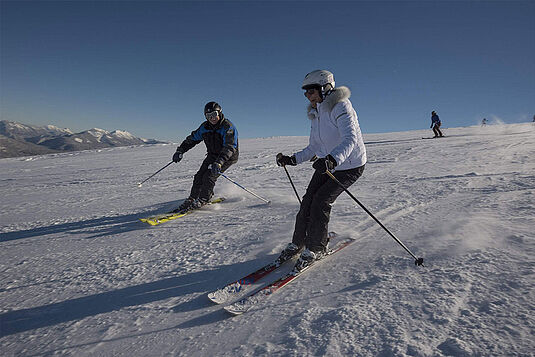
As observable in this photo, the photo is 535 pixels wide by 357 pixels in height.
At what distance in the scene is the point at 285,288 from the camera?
2635mm

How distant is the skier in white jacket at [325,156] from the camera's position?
9.82ft

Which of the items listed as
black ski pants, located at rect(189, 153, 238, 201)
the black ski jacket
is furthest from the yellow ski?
the black ski jacket

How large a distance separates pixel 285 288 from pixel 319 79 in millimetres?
2424

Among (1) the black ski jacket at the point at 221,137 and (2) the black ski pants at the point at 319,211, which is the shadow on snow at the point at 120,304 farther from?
(1) the black ski jacket at the point at 221,137

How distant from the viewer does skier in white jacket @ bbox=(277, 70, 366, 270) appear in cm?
299

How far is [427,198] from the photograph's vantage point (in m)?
5.12

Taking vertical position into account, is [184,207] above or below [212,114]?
below

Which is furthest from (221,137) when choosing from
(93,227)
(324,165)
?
(324,165)

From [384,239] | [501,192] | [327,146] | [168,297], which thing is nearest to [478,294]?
[384,239]

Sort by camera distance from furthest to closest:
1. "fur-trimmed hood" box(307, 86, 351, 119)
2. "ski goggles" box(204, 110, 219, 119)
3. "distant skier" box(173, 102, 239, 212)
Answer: "ski goggles" box(204, 110, 219, 119) → "distant skier" box(173, 102, 239, 212) → "fur-trimmed hood" box(307, 86, 351, 119)

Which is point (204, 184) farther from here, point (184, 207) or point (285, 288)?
point (285, 288)

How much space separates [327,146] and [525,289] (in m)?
2.22

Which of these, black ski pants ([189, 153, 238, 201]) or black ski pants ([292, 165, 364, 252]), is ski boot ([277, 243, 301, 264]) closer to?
black ski pants ([292, 165, 364, 252])

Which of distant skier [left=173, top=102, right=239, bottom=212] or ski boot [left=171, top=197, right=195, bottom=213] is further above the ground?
distant skier [left=173, top=102, right=239, bottom=212]
